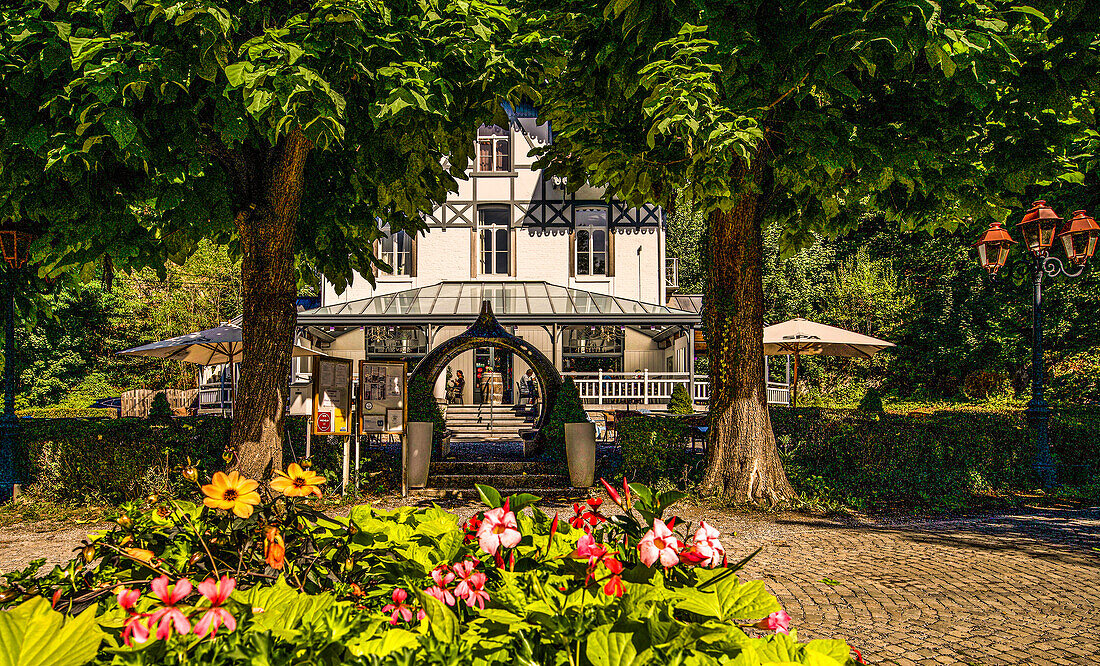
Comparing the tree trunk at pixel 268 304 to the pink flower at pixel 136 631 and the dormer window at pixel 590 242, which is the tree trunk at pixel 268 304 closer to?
the pink flower at pixel 136 631

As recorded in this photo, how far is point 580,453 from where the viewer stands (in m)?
10.8

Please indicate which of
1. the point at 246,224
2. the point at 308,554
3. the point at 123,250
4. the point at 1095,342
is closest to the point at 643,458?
→ the point at 246,224

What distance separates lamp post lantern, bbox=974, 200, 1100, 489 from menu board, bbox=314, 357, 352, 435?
9.55 m

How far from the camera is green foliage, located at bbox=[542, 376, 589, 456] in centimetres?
1129

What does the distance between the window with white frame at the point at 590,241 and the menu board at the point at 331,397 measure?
15334mm

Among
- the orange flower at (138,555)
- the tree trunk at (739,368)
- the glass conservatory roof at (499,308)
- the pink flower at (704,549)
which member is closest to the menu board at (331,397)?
the tree trunk at (739,368)

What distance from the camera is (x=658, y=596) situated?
1.66 m

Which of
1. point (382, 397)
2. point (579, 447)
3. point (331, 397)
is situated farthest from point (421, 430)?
point (579, 447)

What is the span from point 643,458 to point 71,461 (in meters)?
7.86

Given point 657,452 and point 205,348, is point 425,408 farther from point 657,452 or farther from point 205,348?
point 205,348

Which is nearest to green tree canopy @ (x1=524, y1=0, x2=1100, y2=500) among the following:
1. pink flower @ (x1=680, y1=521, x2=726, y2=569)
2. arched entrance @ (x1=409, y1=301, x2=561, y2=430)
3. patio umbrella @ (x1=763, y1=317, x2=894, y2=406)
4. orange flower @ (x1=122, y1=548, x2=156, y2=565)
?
arched entrance @ (x1=409, y1=301, x2=561, y2=430)

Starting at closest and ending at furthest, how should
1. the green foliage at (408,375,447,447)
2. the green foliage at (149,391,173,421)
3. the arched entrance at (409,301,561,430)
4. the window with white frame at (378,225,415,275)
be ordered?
1. the green foliage at (408,375,447,447)
2. the green foliage at (149,391,173,421)
3. the arched entrance at (409,301,561,430)
4. the window with white frame at (378,225,415,275)

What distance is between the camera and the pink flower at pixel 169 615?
1.36 m

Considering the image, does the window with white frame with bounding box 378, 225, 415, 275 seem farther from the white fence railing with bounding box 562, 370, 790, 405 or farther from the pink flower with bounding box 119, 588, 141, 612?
the pink flower with bounding box 119, 588, 141, 612
